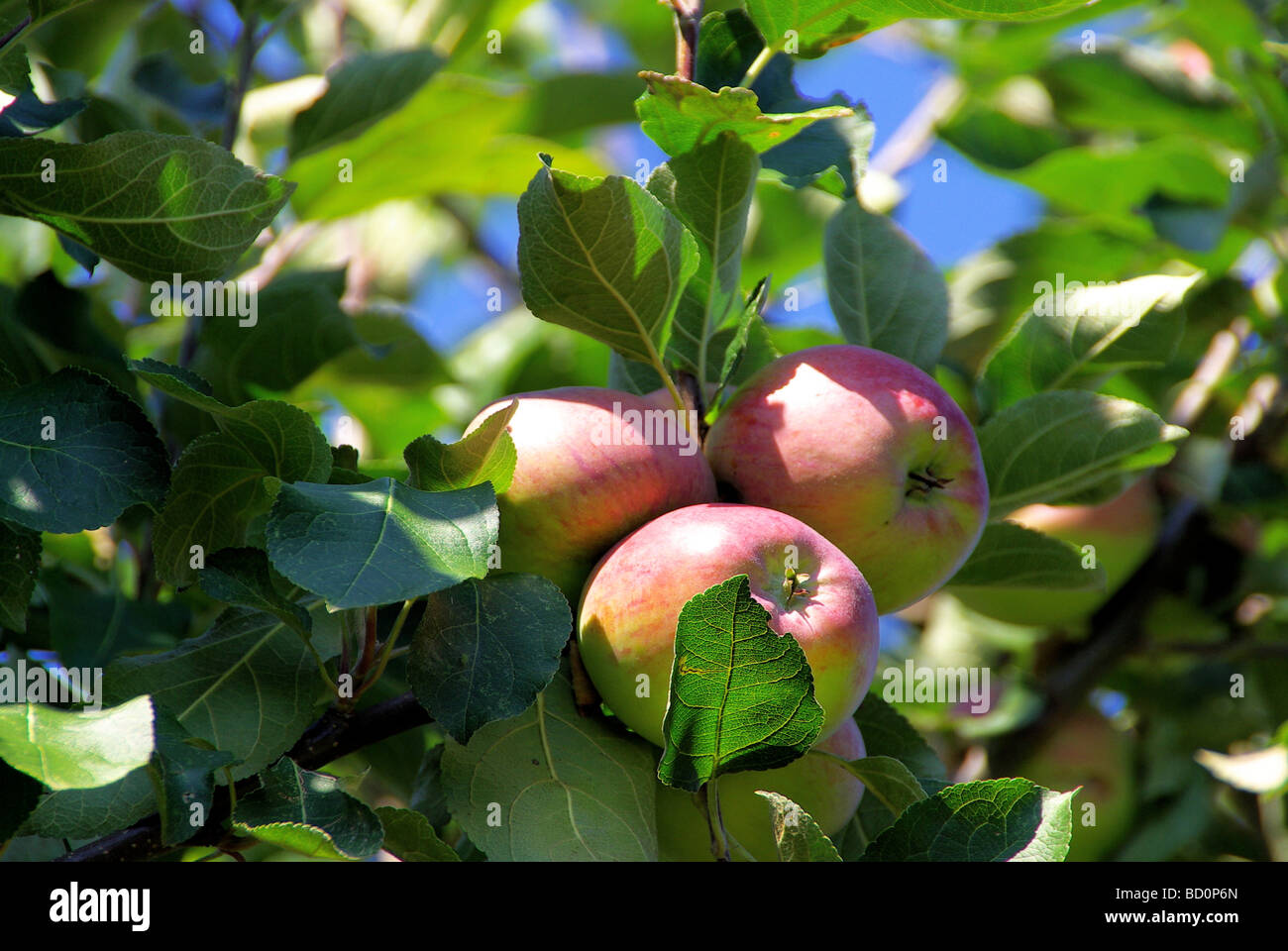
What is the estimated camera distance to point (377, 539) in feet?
2.39

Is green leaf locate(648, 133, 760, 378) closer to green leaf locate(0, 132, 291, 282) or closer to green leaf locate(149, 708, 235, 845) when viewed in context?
green leaf locate(0, 132, 291, 282)

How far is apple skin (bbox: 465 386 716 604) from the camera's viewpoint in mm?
893

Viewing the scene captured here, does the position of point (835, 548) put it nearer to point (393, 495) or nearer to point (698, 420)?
point (698, 420)

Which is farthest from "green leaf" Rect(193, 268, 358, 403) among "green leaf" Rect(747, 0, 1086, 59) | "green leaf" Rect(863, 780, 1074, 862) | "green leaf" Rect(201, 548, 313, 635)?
"green leaf" Rect(863, 780, 1074, 862)

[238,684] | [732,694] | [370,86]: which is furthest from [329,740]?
[370,86]

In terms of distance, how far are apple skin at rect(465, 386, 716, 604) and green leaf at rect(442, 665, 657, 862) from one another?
0.35 feet

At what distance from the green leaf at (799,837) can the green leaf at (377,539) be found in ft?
0.86

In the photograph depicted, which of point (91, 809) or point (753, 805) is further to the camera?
point (753, 805)

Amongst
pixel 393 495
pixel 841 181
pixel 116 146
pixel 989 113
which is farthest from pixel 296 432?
pixel 989 113

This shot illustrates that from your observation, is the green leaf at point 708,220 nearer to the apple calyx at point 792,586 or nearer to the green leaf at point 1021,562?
the apple calyx at point 792,586

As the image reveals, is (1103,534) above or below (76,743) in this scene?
below

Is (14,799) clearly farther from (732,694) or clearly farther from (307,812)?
(732,694)

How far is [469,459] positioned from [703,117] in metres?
0.32

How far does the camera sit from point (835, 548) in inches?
35.3
